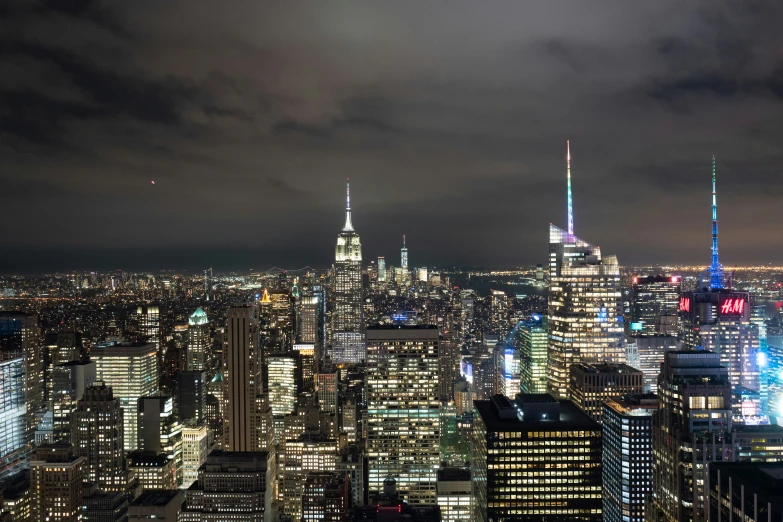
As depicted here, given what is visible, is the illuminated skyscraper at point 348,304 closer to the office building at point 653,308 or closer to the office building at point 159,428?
the office building at point 159,428

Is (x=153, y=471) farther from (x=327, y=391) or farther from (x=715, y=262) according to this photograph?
(x=715, y=262)

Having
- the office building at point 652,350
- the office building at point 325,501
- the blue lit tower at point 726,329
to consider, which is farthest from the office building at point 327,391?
the blue lit tower at point 726,329

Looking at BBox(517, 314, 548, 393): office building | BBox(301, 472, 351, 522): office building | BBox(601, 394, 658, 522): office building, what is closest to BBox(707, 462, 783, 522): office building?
BBox(601, 394, 658, 522): office building

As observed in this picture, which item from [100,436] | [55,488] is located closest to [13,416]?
[100,436]

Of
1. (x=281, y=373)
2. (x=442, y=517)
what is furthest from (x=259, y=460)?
(x=281, y=373)

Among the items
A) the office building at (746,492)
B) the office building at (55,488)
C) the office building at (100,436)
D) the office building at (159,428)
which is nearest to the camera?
the office building at (746,492)

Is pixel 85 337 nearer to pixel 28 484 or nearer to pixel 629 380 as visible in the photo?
pixel 28 484
